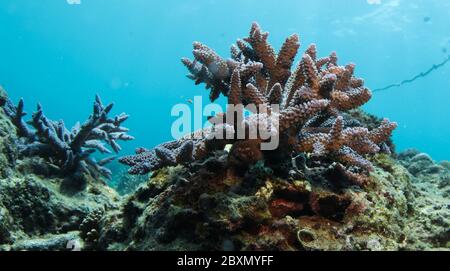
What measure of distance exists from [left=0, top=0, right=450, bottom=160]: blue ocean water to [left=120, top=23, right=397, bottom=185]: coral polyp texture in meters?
40.0

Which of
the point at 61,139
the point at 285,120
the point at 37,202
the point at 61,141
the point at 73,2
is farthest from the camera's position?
the point at 73,2

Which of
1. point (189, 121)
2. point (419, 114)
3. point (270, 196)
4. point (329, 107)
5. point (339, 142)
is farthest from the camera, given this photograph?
point (419, 114)

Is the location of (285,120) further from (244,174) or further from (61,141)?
(61,141)

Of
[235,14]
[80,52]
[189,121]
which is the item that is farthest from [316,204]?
[80,52]

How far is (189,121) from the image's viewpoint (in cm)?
376

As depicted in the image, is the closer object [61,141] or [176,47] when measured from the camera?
[61,141]

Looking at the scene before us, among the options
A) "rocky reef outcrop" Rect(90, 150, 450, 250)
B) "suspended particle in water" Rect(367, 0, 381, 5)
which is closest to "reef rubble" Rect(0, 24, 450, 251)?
"rocky reef outcrop" Rect(90, 150, 450, 250)

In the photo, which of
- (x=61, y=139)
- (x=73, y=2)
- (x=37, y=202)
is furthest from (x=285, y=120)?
(x=73, y=2)

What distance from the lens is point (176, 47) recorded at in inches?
3905

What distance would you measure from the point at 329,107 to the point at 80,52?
136628mm

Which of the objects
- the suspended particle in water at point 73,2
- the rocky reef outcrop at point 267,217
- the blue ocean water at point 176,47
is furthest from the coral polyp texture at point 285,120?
the suspended particle in water at point 73,2

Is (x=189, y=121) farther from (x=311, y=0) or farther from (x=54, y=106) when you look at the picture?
(x=54, y=106)

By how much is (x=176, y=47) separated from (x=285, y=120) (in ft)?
329

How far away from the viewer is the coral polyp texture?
8.89ft
